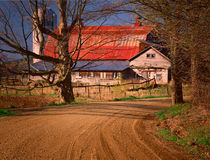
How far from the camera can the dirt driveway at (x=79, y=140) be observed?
162 inches

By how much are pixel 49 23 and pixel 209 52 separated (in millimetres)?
10056

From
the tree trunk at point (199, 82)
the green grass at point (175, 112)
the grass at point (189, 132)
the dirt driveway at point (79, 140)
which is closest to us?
the dirt driveway at point (79, 140)

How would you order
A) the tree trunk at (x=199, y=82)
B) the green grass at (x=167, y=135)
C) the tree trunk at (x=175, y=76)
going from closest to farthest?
the green grass at (x=167, y=135) → the tree trunk at (x=199, y=82) → the tree trunk at (x=175, y=76)

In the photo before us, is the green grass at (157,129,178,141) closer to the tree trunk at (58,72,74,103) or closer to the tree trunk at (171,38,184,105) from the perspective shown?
the tree trunk at (171,38,184,105)

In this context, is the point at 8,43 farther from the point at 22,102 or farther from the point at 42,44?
the point at 22,102

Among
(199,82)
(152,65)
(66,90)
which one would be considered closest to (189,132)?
(199,82)

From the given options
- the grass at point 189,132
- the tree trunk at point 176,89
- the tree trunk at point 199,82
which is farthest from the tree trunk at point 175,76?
the grass at point 189,132

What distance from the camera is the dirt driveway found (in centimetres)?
411

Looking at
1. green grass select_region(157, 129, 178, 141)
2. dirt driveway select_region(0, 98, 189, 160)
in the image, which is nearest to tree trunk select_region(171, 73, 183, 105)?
dirt driveway select_region(0, 98, 189, 160)

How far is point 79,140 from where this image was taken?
497 cm

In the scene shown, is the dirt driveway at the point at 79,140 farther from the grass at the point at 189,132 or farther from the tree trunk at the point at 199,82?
the tree trunk at the point at 199,82

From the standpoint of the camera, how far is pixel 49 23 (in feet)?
41.9

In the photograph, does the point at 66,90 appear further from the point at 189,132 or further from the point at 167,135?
the point at 189,132

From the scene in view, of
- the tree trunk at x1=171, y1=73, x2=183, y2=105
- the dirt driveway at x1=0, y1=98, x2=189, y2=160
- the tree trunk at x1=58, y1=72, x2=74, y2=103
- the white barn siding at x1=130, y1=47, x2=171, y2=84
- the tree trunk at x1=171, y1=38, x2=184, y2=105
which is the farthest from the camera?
the white barn siding at x1=130, y1=47, x2=171, y2=84
